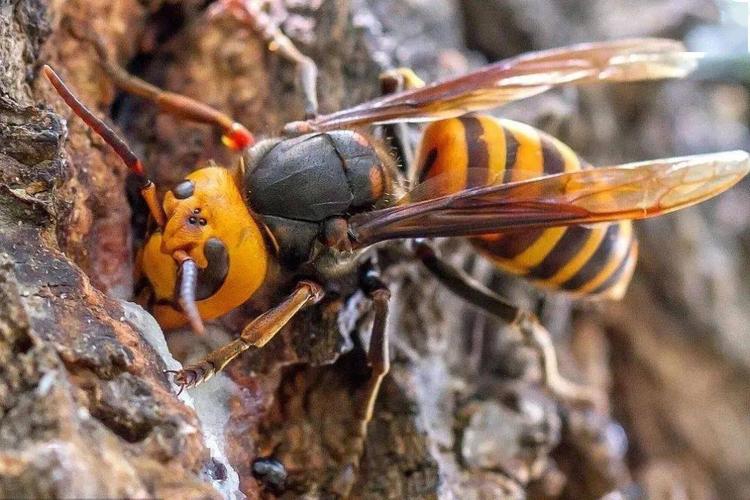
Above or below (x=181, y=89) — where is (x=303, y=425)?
below

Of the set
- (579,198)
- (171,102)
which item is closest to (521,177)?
(579,198)

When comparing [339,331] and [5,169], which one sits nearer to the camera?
[5,169]

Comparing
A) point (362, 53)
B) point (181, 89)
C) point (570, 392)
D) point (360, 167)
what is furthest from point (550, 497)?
point (181, 89)

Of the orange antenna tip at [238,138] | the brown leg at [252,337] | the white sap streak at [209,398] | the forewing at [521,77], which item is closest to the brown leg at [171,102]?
the orange antenna tip at [238,138]

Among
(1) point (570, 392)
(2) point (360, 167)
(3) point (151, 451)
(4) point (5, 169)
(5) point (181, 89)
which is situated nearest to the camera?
(3) point (151, 451)

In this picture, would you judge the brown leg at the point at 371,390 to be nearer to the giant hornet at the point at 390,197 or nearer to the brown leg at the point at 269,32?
the giant hornet at the point at 390,197

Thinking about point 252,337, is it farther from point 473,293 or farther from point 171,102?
point 473,293

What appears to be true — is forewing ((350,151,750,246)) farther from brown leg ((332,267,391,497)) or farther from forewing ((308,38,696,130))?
forewing ((308,38,696,130))

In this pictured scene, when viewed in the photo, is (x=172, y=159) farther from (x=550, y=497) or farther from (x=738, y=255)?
(x=738, y=255)
